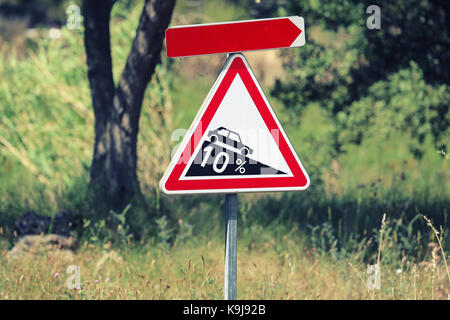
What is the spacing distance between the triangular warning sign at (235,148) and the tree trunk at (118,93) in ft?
9.13

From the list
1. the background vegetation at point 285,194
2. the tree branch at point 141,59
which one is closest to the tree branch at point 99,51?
the tree branch at point 141,59

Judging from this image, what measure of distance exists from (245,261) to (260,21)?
8.78 feet

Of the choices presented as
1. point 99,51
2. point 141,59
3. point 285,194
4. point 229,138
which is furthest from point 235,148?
point 285,194

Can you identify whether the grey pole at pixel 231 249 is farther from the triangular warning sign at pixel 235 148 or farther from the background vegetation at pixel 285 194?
the background vegetation at pixel 285 194

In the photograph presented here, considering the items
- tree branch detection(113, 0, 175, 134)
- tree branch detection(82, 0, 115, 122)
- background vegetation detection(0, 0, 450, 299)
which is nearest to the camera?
background vegetation detection(0, 0, 450, 299)

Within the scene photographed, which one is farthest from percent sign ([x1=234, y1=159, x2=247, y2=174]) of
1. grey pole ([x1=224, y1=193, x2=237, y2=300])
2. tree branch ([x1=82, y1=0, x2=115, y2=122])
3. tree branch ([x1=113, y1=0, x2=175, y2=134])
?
tree branch ([x1=82, y1=0, x2=115, y2=122])

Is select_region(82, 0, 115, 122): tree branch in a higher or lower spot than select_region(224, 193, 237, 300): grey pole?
higher

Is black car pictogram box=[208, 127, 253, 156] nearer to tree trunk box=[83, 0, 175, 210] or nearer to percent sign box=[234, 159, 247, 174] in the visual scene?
percent sign box=[234, 159, 247, 174]

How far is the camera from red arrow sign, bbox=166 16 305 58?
2.92 meters

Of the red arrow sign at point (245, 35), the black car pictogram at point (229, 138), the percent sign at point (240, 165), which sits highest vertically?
the red arrow sign at point (245, 35)

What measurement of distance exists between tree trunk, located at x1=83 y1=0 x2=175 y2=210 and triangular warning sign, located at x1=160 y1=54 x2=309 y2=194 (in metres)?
2.78

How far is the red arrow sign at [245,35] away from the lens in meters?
2.92

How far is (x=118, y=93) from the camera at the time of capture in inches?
230
